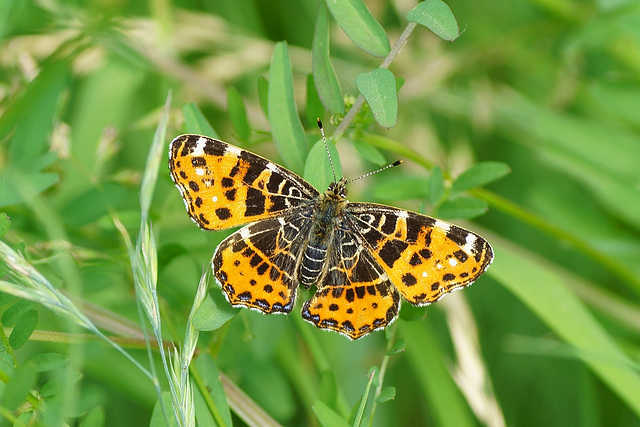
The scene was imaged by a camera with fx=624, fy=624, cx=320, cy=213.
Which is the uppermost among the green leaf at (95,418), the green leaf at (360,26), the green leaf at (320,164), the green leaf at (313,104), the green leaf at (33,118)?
the green leaf at (360,26)

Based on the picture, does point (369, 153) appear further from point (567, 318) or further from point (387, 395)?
point (567, 318)

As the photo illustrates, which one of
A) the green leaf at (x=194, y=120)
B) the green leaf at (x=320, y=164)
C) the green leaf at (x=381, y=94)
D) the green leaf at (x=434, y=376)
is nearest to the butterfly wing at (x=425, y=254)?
the green leaf at (x=320, y=164)

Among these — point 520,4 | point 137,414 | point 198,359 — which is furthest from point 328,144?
point 520,4

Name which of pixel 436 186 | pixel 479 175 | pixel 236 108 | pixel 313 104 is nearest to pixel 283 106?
pixel 313 104

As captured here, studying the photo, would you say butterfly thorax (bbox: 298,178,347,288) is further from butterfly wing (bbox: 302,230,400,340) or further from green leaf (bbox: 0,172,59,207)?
green leaf (bbox: 0,172,59,207)

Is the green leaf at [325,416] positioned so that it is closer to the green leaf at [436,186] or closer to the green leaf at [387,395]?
the green leaf at [387,395]
